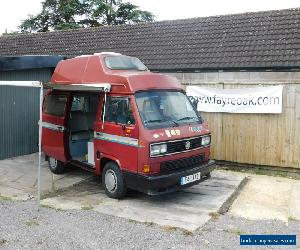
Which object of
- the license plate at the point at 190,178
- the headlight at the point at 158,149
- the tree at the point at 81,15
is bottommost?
the license plate at the point at 190,178

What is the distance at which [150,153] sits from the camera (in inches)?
279

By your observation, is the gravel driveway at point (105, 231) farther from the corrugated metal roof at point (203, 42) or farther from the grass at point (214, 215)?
the corrugated metal roof at point (203, 42)

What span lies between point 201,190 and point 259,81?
363 cm

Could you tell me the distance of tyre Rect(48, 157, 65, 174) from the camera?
993cm

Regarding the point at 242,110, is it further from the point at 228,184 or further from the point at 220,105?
the point at 228,184

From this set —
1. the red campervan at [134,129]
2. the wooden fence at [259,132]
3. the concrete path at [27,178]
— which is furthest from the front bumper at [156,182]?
the wooden fence at [259,132]

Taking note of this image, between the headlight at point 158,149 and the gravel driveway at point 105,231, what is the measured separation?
1300 mm

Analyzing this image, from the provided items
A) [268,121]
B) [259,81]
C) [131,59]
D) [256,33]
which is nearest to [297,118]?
[268,121]

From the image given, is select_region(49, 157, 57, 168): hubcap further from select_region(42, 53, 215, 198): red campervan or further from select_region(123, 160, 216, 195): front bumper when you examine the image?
select_region(123, 160, 216, 195): front bumper

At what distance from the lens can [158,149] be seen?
23.5 ft

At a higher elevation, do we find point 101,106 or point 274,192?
point 101,106

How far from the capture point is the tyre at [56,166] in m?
9.93

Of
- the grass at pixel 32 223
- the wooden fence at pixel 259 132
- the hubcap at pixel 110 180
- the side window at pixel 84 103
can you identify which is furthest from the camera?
the wooden fence at pixel 259 132

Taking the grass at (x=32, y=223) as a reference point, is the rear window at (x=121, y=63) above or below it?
above
